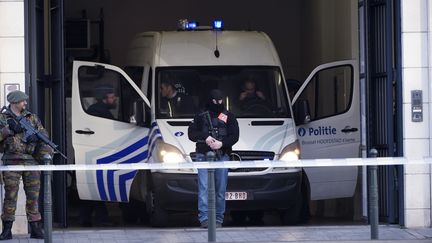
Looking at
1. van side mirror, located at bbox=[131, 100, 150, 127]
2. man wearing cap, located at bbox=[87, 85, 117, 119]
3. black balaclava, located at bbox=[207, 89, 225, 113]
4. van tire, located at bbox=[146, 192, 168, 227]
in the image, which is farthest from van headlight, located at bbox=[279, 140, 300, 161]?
man wearing cap, located at bbox=[87, 85, 117, 119]

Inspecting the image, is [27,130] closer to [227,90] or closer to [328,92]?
[227,90]

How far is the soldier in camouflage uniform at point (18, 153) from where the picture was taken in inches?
450

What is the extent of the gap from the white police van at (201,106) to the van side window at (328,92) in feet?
0.59

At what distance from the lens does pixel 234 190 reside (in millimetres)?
13172

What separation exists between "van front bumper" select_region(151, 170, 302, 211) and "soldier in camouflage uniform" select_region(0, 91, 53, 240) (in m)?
1.98

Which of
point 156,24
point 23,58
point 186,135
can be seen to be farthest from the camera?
point 156,24

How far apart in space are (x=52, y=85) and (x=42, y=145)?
6.00ft

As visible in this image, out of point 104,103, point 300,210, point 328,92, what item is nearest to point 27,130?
point 104,103

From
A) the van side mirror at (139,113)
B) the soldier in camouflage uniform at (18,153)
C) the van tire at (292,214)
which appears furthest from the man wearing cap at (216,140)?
the soldier in camouflage uniform at (18,153)

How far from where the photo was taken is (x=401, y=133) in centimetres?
1284

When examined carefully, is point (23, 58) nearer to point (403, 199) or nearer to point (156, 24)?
point (403, 199)

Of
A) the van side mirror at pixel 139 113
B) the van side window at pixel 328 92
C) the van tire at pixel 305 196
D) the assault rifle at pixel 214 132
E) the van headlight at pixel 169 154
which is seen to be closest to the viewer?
the assault rifle at pixel 214 132

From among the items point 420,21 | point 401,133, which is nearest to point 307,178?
point 401,133

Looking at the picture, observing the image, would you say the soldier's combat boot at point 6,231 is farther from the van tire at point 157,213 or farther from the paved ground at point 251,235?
the van tire at point 157,213
